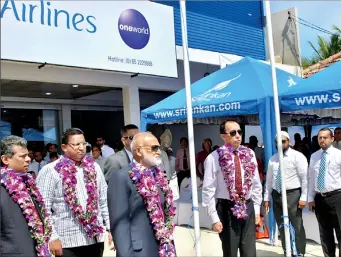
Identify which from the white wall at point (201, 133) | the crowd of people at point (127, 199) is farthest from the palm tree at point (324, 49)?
the crowd of people at point (127, 199)

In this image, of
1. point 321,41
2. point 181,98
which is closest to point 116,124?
point 181,98

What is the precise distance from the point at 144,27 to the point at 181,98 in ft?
7.26

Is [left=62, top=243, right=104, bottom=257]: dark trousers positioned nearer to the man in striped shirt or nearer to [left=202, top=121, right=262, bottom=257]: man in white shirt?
the man in striped shirt

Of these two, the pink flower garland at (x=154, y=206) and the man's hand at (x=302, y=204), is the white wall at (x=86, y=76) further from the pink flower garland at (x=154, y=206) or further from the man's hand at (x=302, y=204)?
the pink flower garland at (x=154, y=206)

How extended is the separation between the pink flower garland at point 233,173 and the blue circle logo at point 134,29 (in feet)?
17.5

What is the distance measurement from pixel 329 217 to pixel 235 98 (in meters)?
2.56

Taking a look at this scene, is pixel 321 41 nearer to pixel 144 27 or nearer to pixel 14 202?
pixel 144 27

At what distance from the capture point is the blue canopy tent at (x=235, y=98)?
6.60m

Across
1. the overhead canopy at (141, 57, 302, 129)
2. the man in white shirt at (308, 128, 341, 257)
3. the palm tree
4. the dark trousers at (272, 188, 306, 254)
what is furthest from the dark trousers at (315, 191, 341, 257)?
the palm tree

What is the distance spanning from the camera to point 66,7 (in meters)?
8.00

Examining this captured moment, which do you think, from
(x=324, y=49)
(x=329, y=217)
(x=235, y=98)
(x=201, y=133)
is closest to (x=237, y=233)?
(x=329, y=217)

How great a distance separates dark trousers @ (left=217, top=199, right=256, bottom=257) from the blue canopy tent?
102 inches

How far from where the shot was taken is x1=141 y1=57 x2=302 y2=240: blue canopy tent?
260 inches

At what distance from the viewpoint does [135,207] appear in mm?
2857
